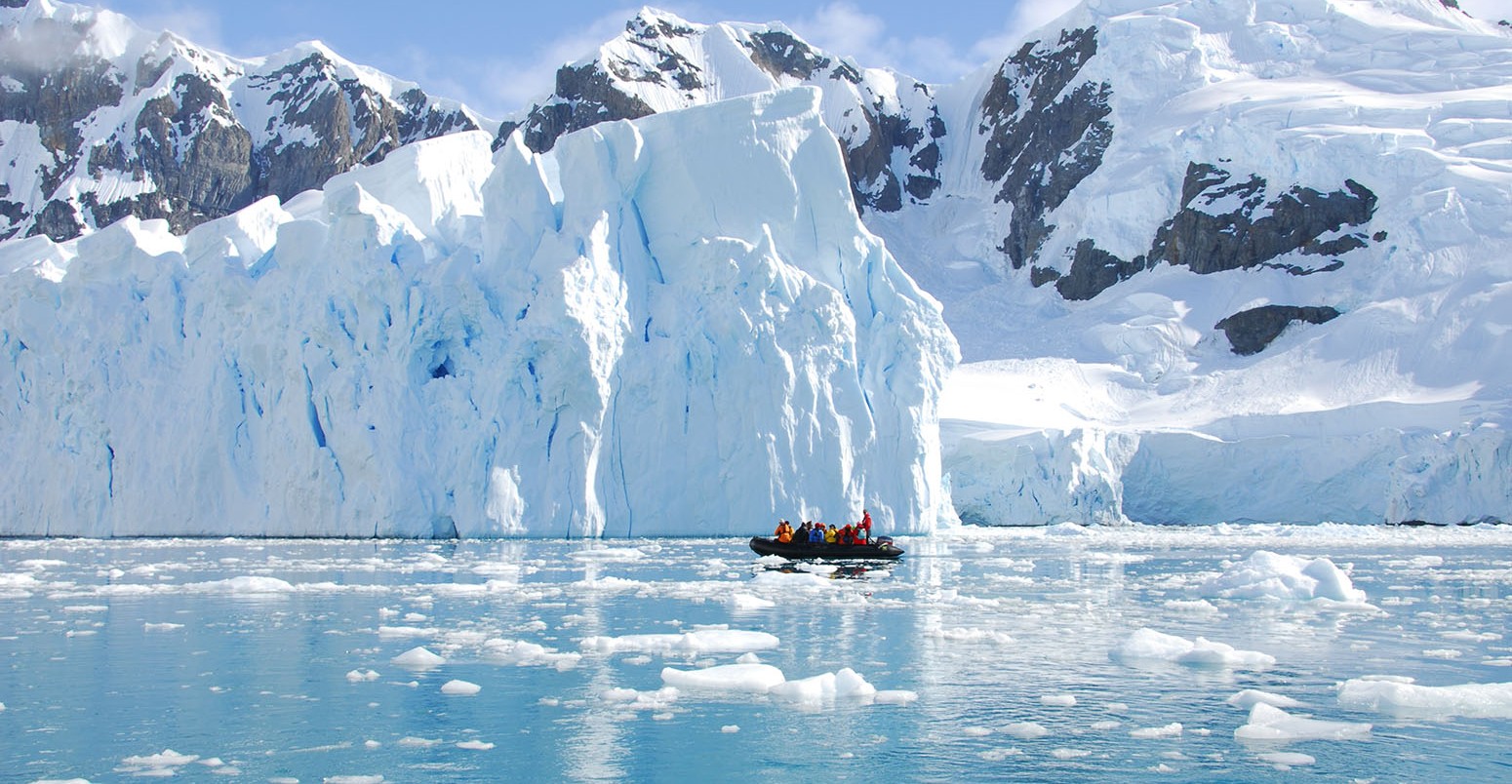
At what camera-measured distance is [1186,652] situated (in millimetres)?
10586

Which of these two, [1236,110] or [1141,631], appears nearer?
[1141,631]

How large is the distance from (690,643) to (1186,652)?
157 inches

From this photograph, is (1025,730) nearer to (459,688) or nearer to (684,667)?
(684,667)

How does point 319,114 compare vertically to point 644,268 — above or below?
above

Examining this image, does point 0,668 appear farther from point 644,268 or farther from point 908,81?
point 908,81

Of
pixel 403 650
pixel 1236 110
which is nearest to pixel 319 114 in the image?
pixel 1236 110

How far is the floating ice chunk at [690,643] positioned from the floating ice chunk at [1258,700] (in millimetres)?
3815

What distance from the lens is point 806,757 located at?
7207mm

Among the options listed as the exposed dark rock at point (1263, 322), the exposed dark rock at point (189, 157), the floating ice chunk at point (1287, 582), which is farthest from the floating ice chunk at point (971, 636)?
the exposed dark rock at point (189, 157)

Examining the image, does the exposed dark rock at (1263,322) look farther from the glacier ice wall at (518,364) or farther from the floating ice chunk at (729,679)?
the floating ice chunk at (729,679)

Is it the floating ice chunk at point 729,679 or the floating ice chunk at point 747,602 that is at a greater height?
the floating ice chunk at point 747,602

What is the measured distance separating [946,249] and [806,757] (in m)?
55.8

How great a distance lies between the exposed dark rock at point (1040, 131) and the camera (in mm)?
58281

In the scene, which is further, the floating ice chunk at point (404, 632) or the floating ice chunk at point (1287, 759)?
the floating ice chunk at point (404, 632)
